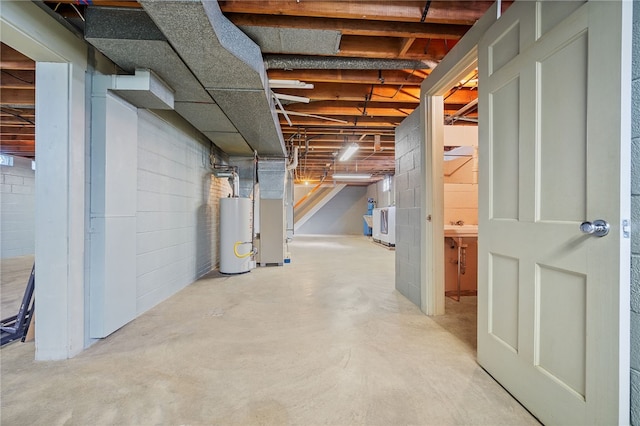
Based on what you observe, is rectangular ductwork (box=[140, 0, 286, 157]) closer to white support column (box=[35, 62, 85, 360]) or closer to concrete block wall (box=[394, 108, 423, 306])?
white support column (box=[35, 62, 85, 360])

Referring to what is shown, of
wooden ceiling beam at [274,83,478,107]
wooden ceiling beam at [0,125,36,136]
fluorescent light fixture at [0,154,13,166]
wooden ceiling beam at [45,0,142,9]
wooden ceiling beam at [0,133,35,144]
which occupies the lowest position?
fluorescent light fixture at [0,154,13,166]

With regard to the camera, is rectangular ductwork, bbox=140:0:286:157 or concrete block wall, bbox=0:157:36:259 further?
concrete block wall, bbox=0:157:36:259

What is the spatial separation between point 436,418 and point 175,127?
11.5 ft

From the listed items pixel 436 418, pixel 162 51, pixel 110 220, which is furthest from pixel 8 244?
pixel 436 418

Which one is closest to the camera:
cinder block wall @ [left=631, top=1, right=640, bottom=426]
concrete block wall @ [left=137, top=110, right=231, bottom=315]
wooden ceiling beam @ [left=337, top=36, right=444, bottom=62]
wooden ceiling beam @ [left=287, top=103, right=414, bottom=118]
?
cinder block wall @ [left=631, top=1, right=640, bottom=426]

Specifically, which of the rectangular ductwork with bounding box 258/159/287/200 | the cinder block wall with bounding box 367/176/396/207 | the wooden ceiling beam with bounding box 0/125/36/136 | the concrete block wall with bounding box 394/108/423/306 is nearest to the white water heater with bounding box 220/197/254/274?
the rectangular ductwork with bounding box 258/159/287/200

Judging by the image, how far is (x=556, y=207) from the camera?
114 cm

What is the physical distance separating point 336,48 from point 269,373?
7.65 feet

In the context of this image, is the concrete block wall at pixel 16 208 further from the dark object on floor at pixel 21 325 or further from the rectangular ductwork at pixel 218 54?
the rectangular ductwork at pixel 218 54

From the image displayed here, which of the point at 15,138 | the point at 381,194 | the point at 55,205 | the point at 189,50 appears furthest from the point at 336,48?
the point at 381,194

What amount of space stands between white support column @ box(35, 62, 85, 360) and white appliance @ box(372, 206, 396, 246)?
590 cm

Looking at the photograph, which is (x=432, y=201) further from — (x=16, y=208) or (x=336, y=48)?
(x=16, y=208)

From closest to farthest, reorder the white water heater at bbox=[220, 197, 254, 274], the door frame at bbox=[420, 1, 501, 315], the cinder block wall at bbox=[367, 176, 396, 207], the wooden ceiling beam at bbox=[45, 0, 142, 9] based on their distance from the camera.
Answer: the wooden ceiling beam at bbox=[45, 0, 142, 9] < the door frame at bbox=[420, 1, 501, 315] < the white water heater at bbox=[220, 197, 254, 274] < the cinder block wall at bbox=[367, 176, 396, 207]

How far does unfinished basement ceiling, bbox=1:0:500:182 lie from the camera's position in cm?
176
